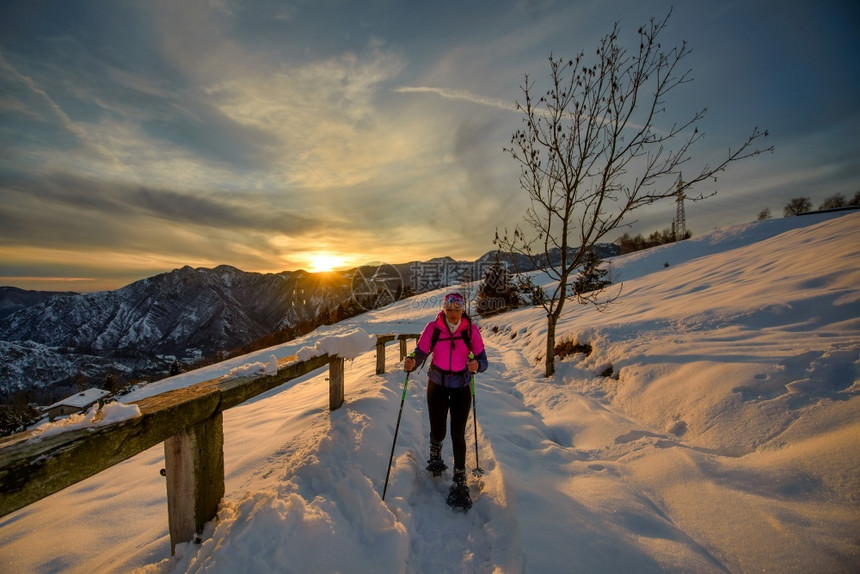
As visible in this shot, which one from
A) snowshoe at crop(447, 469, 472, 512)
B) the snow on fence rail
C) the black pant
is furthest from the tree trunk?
the snow on fence rail

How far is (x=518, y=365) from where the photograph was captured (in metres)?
10.2

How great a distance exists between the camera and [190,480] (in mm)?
2311

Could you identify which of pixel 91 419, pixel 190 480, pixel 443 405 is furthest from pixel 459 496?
pixel 91 419

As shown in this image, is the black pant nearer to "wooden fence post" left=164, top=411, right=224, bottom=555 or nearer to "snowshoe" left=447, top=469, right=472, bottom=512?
"snowshoe" left=447, top=469, right=472, bottom=512

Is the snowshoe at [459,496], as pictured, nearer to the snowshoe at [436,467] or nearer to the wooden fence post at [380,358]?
the snowshoe at [436,467]

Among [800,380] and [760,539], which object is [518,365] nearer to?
[800,380]

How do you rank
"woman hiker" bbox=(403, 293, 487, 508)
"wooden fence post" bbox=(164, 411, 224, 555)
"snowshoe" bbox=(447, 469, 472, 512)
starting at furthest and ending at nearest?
"woman hiker" bbox=(403, 293, 487, 508) < "snowshoe" bbox=(447, 469, 472, 512) < "wooden fence post" bbox=(164, 411, 224, 555)

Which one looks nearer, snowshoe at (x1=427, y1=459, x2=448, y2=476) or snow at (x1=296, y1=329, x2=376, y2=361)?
snowshoe at (x1=427, y1=459, x2=448, y2=476)

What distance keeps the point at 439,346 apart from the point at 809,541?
328cm

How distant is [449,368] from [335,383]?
189 cm

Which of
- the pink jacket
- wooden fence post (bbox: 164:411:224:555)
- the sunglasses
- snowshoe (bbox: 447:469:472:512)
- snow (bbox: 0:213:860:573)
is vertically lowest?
snowshoe (bbox: 447:469:472:512)

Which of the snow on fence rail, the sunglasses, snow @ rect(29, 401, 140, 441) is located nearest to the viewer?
the snow on fence rail

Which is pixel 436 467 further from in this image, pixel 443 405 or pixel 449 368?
pixel 449 368

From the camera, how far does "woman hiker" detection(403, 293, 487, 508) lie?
3838 millimetres
